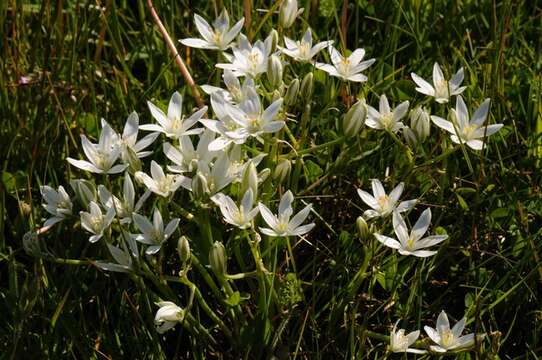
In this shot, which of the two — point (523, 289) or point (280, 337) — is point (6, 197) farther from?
point (523, 289)

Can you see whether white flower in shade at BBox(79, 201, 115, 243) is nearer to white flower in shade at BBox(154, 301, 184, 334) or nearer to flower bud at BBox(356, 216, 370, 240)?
white flower in shade at BBox(154, 301, 184, 334)

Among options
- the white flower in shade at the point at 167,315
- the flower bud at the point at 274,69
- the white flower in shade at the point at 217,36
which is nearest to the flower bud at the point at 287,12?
the white flower in shade at the point at 217,36

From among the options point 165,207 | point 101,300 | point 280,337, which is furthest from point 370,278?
point 101,300

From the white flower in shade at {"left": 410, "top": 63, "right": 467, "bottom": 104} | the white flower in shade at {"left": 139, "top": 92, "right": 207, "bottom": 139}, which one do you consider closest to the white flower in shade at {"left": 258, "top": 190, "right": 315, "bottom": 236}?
the white flower in shade at {"left": 139, "top": 92, "right": 207, "bottom": 139}

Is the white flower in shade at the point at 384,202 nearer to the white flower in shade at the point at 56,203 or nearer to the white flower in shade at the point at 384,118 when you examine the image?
the white flower in shade at the point at 384,118

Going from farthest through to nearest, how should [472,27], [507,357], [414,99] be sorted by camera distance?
1. [472,27]
2. [414,99]
3. [507,357]

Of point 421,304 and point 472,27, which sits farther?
point 472,27

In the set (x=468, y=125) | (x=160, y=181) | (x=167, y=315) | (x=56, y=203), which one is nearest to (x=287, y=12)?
(x=468, y=125)
